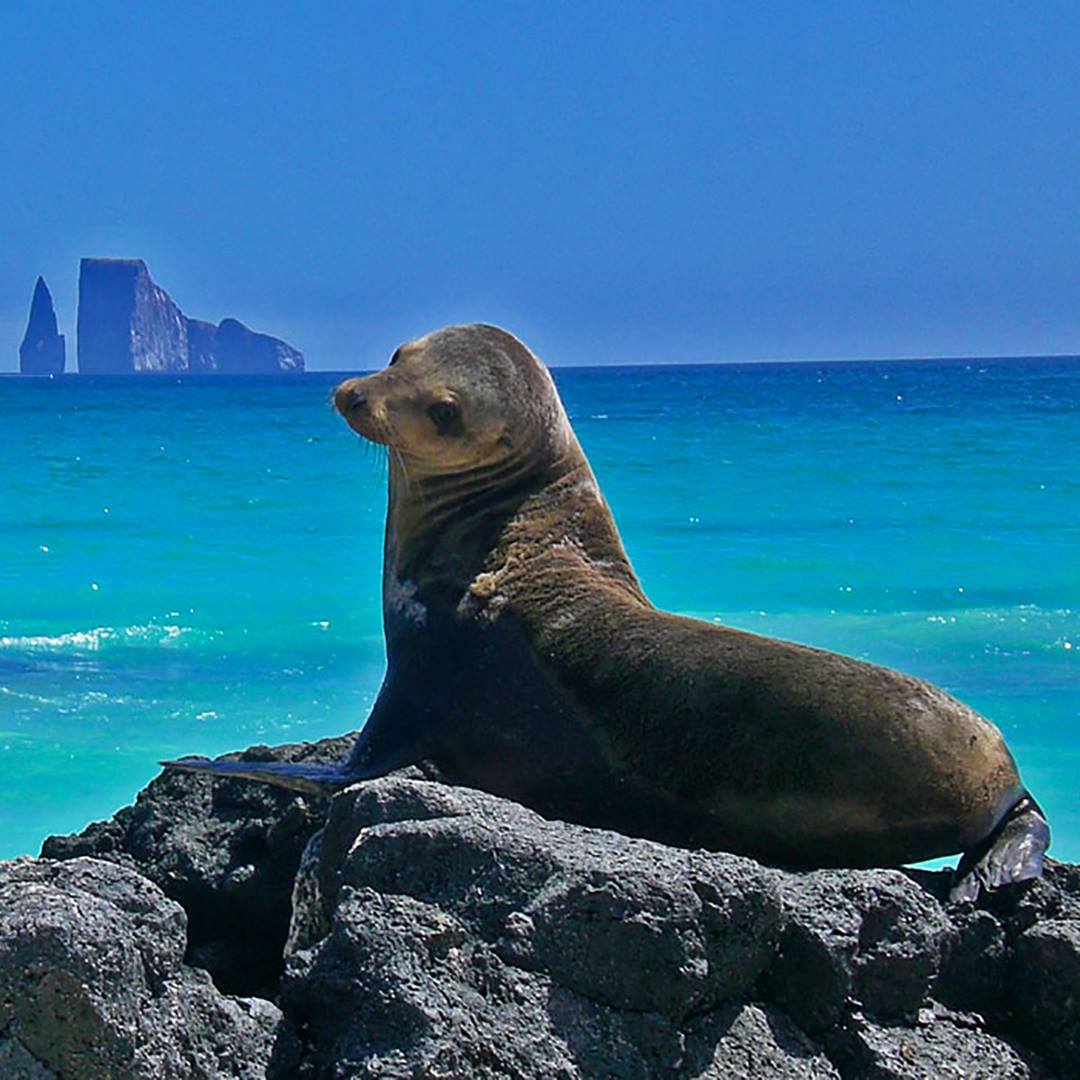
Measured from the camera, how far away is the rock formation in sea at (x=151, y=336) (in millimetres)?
168375

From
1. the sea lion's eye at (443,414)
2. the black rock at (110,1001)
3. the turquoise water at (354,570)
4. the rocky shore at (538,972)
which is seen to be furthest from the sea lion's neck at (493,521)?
the black rock at (110,1001)

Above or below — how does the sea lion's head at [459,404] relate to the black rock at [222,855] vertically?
above

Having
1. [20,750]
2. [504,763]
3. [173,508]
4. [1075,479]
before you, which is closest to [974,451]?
[1075,479]

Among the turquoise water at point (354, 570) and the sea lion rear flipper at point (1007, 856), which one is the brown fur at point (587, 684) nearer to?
the sea lion rear flipper at point (1007, 856)

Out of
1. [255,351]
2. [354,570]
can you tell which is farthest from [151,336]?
[354,570]

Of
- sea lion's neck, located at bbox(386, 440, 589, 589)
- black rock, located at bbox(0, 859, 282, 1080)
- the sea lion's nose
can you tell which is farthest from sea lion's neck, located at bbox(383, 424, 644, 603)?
black rock, located at bbox(0, 859, 282, 1080)

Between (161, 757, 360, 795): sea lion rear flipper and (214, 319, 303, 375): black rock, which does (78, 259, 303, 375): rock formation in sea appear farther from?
(161, 757, 360, 795): sea lion rear flipper

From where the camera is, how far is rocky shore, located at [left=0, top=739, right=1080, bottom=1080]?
99.4 inches

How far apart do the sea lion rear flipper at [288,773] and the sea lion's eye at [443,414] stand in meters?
0.99

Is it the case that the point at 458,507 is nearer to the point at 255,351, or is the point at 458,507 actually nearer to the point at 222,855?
the point at 222,855

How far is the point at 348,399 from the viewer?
15.5ft

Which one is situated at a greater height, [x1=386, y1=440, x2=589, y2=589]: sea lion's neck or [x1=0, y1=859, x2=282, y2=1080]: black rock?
[x1=386, y1=440, x2=589, y2=589]: sea lion's neck

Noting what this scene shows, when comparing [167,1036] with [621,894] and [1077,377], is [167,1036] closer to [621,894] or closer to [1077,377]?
[621,894]

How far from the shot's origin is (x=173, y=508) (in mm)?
24016
